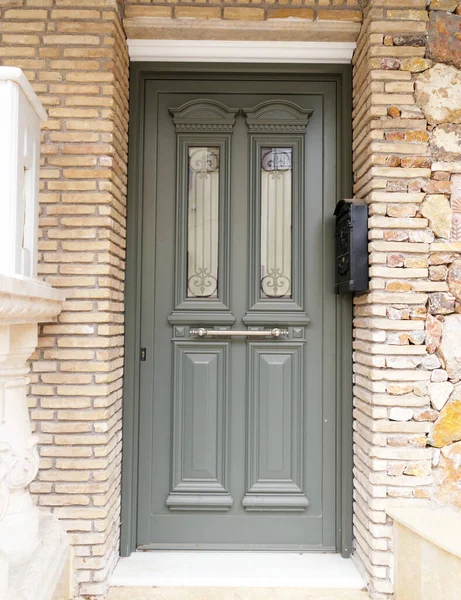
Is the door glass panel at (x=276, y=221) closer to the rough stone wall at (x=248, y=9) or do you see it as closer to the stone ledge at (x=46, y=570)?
the rough stone wall at (x=248, y=9)

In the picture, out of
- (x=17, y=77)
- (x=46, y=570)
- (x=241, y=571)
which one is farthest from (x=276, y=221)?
(x=46, y=570)

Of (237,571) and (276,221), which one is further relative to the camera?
(276,221)

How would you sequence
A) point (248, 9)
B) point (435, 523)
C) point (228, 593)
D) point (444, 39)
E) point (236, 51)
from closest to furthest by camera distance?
1. point (435, 523)
2. point (228, 593)
3. point (444, 39)
4. point (248, 9)
5. point (236, 51)

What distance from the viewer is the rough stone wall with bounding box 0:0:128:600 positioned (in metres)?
2.63

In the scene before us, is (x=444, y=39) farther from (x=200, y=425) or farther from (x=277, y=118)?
(x=200, y=425)

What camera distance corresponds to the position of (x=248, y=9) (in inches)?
114

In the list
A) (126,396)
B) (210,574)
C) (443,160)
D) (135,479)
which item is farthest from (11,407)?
(443,160)

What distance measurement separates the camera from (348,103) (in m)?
3.10

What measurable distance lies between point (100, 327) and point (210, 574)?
1.52m

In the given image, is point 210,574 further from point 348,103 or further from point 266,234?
point 348,103

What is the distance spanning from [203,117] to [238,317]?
1285mm

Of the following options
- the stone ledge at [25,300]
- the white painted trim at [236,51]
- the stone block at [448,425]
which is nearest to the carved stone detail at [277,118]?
the white painted trim at [236,51]

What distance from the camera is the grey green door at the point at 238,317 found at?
305 centimetres

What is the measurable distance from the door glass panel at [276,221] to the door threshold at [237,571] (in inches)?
62.5
